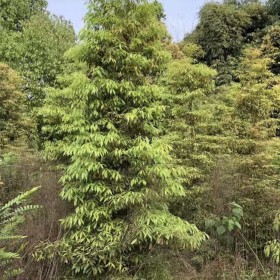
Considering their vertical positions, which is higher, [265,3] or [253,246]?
[265,3]

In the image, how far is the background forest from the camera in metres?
3.93

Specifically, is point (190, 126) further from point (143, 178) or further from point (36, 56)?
point (36, 56)

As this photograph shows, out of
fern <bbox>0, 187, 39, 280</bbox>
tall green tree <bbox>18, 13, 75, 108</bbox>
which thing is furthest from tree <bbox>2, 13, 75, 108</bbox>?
fern <bbox>0, 187, 39, 280</bbox>

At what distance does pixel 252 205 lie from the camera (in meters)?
5.01

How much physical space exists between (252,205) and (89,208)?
92.7 inches

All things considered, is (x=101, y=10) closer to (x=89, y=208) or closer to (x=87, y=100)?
(x=87, y=100)

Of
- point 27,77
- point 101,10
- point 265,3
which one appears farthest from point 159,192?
point 265,3

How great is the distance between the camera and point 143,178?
414 centimetres

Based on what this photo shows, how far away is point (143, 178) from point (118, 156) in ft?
1.27

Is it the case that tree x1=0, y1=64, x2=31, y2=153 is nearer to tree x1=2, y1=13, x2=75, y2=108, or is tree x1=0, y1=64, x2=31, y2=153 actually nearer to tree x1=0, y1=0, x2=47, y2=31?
tree x1=2, y1=13, x2=75, y2=108

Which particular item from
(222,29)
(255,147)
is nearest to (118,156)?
(255,147)

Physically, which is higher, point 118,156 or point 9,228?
point 118,156

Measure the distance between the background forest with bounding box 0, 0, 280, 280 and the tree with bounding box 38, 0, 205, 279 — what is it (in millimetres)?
14

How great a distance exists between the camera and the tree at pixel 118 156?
12.9 ft
